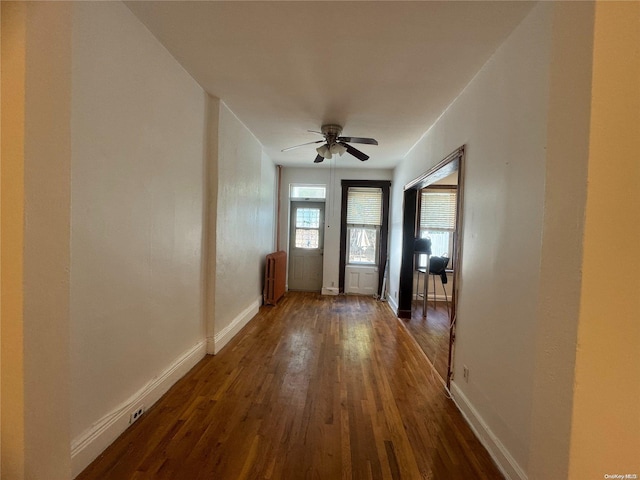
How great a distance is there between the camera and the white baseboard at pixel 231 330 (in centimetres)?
292

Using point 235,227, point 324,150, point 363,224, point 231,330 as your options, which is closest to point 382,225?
point 363,224

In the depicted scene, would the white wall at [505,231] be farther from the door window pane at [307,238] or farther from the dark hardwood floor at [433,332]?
the door window pane at [307,238]

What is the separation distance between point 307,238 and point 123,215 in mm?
4562

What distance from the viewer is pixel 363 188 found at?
19.4 ft

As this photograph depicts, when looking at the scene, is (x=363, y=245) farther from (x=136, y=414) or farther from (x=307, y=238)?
(x=136, y=414)

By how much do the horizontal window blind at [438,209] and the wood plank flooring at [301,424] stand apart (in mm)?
3255

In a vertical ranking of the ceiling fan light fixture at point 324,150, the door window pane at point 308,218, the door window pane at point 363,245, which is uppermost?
the ceiling fan light fixture at point 324,150

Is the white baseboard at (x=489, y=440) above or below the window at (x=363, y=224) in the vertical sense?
below

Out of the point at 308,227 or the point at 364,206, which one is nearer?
the point at 364,206

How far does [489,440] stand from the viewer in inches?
67.4

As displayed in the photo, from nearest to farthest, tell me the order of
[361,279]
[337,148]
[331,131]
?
1. [331,131]
2. [337,148]
3. [361,279]

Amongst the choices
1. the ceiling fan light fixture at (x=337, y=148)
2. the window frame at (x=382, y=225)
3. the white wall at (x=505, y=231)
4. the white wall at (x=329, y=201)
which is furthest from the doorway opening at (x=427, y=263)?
the white wall at (x=329, y=201)

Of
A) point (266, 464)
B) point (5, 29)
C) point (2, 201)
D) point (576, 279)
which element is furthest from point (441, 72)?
point (266, 464)

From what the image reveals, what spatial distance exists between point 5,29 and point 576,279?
1556 mm
